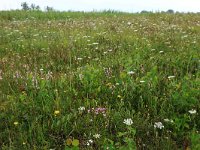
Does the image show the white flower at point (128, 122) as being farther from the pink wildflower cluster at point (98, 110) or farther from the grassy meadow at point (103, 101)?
the pink wildflower cluster at point (98, 110)

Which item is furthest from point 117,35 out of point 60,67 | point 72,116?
point 72,116

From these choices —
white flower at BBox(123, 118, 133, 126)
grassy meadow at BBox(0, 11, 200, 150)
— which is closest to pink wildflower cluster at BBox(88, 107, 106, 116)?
grassy meadow at BBox(0, 11, 200, 150)

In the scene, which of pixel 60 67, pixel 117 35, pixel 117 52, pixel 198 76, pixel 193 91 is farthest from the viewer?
pixel 117 35

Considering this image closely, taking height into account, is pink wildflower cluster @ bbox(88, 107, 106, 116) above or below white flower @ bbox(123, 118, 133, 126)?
below

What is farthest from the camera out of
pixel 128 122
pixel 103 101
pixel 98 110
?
pixel 103 101

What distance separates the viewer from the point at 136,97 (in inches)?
222

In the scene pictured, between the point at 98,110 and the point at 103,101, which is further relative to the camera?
the point at 103,101

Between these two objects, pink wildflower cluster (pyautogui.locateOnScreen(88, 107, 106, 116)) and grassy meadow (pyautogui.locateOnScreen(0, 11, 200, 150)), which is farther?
pink wildflower cluster (pyautogui.locateOnScreen(88, 107, 106, 116))

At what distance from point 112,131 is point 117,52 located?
12.5 ft

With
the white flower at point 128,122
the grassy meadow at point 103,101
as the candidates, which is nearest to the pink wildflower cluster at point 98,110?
the grassy meadow at point 103,101

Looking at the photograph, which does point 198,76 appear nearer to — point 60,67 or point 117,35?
point 60,67

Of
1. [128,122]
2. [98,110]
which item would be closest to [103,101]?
[98,110]

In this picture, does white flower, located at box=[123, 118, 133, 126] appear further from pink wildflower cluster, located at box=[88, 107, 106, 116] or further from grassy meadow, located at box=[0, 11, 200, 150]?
pink wildflower cluster, located at box=[88, 107, 106, 116]

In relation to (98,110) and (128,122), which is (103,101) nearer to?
(98,110)
